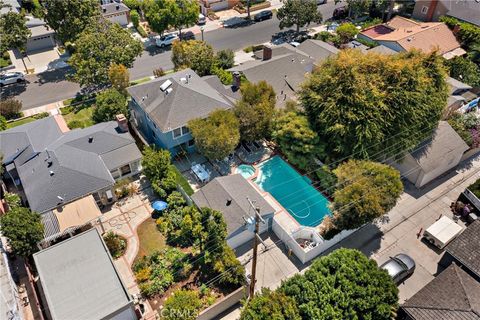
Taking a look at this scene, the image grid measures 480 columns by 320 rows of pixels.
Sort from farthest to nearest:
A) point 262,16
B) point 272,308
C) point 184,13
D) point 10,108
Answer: point 262,16
point 184,13
point 10,108
point 272,308

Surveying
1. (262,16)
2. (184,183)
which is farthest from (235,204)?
Result: (262,16)

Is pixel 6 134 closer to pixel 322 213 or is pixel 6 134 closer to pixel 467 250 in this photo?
pixel 322 213

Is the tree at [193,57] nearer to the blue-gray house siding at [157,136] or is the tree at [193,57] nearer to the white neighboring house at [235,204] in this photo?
the blue-gray house siding at [157,136]

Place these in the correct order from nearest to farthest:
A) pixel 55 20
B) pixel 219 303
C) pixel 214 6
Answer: pixel 219 303 < pixel 55 20 < pixel 214 6

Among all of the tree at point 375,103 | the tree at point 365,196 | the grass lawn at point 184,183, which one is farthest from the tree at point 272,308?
the tree at point 375,103

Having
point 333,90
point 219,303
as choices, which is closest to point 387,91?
point 333,90

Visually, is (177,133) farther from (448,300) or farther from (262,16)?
(262,16)
